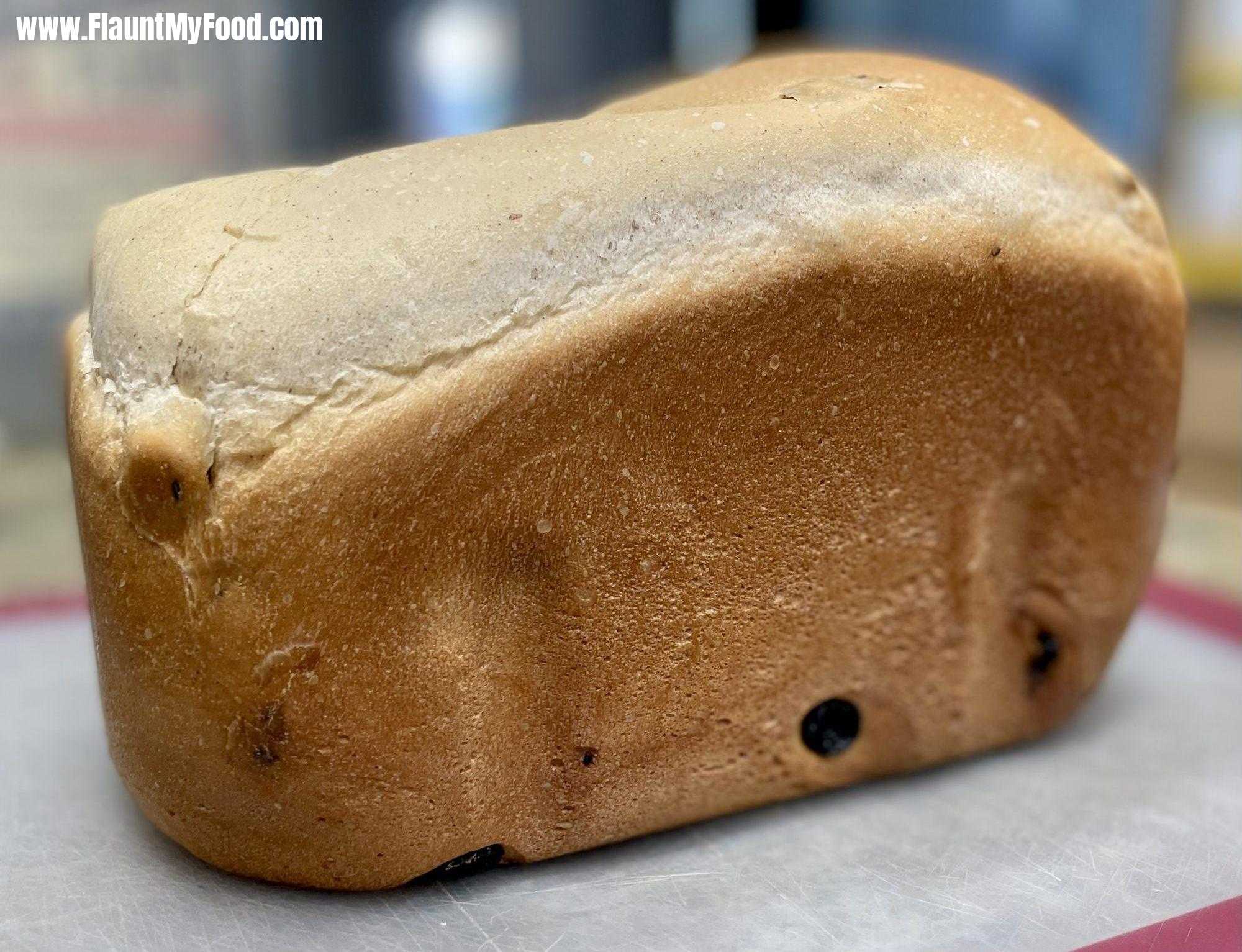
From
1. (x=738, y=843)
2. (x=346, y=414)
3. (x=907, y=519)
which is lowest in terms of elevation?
(x=738, y=843)

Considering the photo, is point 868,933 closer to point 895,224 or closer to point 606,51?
point 895,224

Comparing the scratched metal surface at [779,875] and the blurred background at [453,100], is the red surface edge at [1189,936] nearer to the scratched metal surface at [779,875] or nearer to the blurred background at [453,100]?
the scratched metal surface at [779,875]

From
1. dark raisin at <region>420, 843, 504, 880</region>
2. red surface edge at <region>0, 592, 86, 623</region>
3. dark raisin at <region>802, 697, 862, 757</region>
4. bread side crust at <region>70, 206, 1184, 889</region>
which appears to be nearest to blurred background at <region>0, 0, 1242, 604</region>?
red surface edge at <region>0, 592, 86, 623</region>

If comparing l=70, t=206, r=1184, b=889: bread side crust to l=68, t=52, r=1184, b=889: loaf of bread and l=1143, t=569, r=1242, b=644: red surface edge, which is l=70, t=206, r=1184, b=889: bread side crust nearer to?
l=68, t=52, r=1184, b=889: loaf of bread

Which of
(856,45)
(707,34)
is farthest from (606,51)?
(856,45)

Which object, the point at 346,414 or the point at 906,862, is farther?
the point at 906,862

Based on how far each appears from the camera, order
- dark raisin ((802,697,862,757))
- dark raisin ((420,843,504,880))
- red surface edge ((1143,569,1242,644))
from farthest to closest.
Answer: red surface edge ((1143,569,1242,644)) → dark raisin ((802,697,862,757)) → dark raisin ((420,843,504,880))
